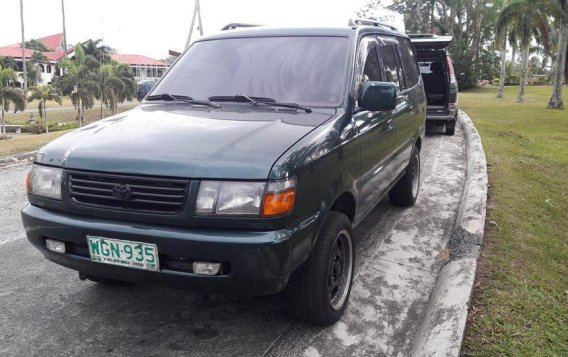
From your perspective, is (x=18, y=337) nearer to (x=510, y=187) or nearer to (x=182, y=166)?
(x=182, y=166)

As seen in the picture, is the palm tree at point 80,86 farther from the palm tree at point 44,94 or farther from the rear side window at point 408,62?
the rear side window at point 408,62

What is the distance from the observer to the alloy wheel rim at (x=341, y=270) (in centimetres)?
315

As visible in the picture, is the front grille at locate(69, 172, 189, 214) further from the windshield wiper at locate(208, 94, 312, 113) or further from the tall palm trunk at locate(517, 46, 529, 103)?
the tall palm trunk at locate(517, 46, 529, 103)

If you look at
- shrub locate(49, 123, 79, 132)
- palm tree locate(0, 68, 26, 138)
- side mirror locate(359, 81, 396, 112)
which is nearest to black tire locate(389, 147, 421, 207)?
side mirror locate(359, 81, 396, 112)

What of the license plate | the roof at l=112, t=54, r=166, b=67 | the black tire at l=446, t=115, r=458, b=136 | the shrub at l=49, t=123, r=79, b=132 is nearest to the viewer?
the license plate

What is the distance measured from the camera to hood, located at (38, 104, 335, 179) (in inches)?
97.3

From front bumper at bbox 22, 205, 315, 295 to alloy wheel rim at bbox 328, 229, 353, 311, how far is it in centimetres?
51

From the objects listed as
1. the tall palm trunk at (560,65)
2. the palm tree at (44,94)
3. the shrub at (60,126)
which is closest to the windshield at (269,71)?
the tall palm trunk at (560,65)

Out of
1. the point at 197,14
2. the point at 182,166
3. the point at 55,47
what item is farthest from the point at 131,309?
the point at 55,47

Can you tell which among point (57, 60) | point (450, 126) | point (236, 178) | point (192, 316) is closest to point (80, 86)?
point (450, 126)

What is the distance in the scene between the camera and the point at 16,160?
27.5 ft

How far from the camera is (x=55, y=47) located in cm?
7869

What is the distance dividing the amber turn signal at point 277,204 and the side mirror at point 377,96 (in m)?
1.17

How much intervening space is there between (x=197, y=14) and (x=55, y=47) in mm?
71472
